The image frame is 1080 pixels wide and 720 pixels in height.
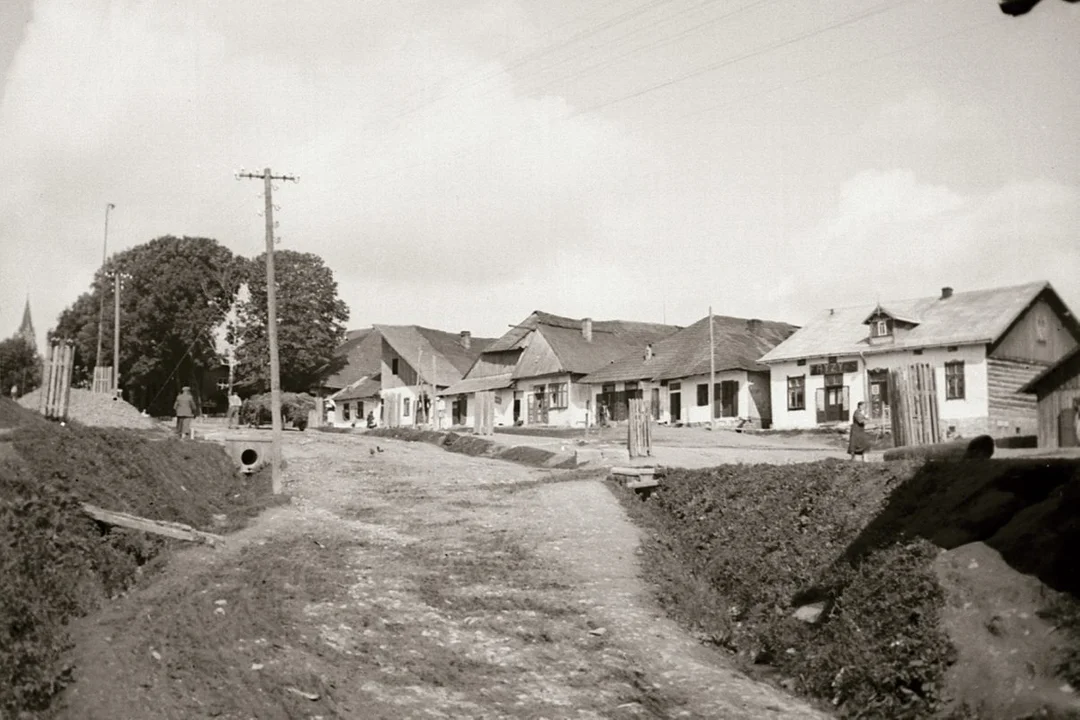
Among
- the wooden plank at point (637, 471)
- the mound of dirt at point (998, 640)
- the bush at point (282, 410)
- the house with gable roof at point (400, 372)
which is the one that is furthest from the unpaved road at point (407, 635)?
the house with gable roof at point (400, 372)

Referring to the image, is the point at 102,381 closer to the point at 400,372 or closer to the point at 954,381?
the point at 400,372

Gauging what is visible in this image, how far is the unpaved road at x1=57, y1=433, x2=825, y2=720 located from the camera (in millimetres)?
8648

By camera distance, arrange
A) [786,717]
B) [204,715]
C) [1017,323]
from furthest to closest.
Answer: [1017,323] < [786,717] < [204,715]

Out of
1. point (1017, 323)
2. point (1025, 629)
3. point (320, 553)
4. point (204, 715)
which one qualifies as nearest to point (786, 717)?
point (1025, 629)

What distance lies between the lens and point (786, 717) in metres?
8.75

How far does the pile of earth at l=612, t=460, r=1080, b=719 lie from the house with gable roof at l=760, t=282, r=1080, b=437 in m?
22.2

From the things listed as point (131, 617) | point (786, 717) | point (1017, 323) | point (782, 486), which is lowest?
point (786, 717)

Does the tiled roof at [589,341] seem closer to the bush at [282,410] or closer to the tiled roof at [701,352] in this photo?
the tiled roof at [701,352]

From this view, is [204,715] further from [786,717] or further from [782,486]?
[782,486]

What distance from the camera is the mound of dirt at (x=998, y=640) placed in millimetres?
7629

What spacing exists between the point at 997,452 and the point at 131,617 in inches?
645

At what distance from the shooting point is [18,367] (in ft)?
222

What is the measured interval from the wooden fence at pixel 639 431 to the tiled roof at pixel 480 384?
32318mm

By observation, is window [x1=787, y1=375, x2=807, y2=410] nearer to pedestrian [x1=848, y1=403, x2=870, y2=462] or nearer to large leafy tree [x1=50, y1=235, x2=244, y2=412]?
pedestrian [x1=848, y1=403, x2=870, y2=462]
